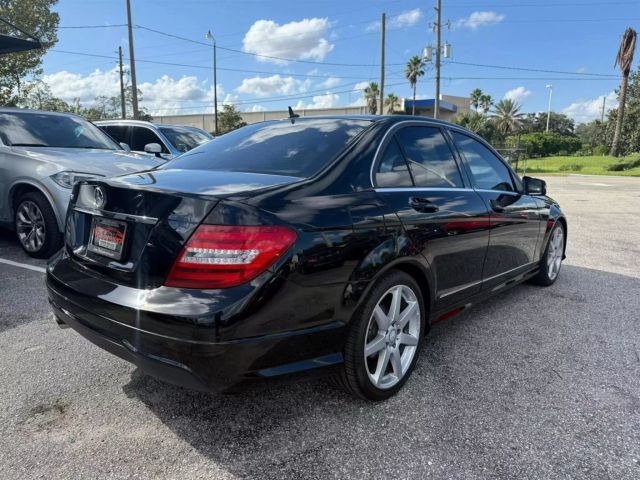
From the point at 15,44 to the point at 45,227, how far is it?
6.80 metres

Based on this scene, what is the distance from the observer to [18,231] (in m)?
5.39

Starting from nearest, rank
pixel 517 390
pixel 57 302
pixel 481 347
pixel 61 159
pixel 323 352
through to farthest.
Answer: pixel 323 352 → pixel 57 302 → pixel 517 390 → pixel 481 347 → pixel 61 159

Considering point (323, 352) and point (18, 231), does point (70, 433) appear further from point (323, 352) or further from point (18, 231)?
point (18, 231)

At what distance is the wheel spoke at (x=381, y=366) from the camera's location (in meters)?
2.51

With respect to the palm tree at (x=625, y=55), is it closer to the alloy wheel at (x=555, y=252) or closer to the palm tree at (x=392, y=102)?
the palm tree at (x=392, y=102)

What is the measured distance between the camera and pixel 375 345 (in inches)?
97.9

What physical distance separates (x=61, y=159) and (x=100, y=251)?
140 inches

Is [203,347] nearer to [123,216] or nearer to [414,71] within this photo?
[123,216]

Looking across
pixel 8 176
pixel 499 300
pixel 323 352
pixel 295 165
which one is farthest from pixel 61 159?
pixel 499 300

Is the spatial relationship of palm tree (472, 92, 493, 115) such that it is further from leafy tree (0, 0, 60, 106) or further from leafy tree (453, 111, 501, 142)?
leafy tree (0, 0, 60, 106)

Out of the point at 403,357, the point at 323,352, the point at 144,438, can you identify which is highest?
the point at 323,352

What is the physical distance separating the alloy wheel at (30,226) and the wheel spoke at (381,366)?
13.9 ft

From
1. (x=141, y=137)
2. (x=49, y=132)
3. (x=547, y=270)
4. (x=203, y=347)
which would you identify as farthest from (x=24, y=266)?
(x=547, y=270)

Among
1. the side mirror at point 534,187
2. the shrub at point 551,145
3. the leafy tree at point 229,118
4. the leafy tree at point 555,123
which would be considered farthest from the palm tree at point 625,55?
the leafy tree at point 555,123
